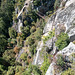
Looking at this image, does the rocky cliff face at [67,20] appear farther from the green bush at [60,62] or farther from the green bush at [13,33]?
the green bush at [13,33]

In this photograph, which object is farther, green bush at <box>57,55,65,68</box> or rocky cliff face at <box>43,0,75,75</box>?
rocky cliff face at <box>43,0,75,75</box>

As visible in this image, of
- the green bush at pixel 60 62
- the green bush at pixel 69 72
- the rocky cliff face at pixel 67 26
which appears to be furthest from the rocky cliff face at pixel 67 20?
the green bush at pixel 69 72

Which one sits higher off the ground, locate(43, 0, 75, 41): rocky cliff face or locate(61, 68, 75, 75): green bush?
locate(43, 0, 75, 41): rocky cliff face

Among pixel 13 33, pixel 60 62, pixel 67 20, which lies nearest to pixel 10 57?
pixel 13 33

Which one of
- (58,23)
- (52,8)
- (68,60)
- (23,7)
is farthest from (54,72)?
(23,7)

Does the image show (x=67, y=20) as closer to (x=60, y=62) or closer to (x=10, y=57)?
(x=60, y=62)

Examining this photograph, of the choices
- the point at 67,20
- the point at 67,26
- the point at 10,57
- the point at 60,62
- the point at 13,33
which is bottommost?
the point at 60,62

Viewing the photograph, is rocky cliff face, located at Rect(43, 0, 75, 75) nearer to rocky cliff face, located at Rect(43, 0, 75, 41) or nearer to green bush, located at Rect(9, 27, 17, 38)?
rocky cliff face, located at Rect(43, 0, 75, 41)

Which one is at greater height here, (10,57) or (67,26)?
(67,26)

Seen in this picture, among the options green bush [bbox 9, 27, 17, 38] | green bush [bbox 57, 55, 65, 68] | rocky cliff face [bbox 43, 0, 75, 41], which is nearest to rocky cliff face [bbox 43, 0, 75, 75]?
rocky cliff face [bbox 43, 0, 75, 41]

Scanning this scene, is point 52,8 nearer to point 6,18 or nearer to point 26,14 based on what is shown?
point 26,14

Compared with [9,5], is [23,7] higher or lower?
lower
